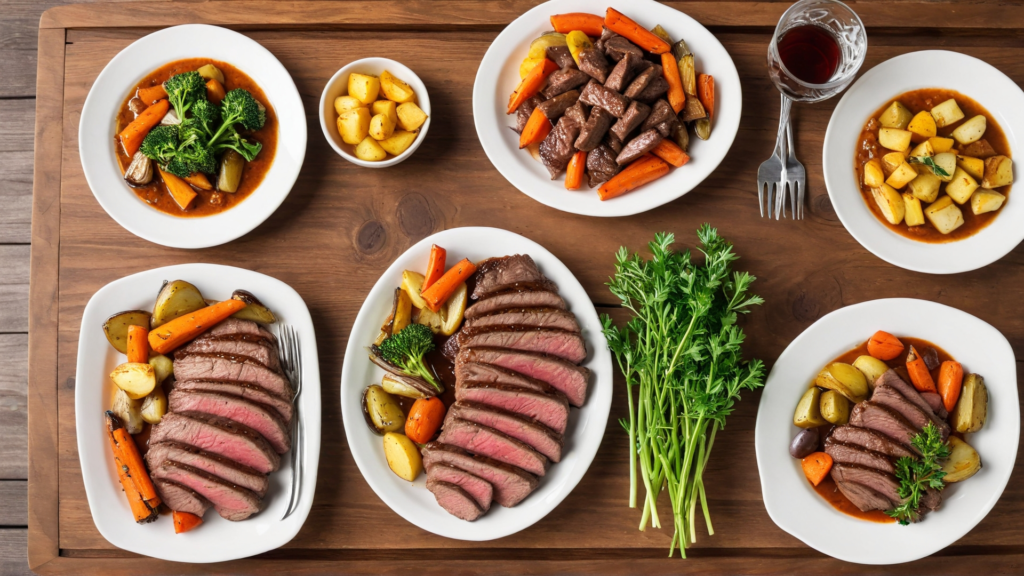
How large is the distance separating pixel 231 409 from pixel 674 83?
7.18ft

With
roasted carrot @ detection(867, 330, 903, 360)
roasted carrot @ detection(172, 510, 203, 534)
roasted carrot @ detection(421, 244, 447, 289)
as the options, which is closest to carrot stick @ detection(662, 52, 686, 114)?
roasted carrot @ detection(421, 244, 447, 289)

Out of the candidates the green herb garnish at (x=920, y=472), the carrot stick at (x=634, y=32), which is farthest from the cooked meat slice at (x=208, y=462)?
the green herb garnish at (x=920, y=472)

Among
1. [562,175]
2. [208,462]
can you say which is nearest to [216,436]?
[208,462]

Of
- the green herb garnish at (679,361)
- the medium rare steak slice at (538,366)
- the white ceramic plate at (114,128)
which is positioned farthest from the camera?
the white ceramic plate at (114,128)

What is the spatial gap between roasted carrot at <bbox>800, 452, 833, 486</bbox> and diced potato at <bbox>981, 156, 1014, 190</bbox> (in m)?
1.31

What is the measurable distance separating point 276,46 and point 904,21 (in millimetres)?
2743

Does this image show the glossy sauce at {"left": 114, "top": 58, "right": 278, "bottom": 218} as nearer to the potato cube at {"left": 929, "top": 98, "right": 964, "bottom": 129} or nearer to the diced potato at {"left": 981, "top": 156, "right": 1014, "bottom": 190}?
the potato cube at {"left": 929, "top": 98, "right": 964, "bottom": 129}

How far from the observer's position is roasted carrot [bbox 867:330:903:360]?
247 cm

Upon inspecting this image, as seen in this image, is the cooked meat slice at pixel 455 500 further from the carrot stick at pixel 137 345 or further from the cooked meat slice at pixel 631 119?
the cooked meat slice at pixel 631 119

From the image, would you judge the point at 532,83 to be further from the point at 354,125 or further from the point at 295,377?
the point at 295,377

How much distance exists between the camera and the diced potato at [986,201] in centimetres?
251

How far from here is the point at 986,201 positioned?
251cm

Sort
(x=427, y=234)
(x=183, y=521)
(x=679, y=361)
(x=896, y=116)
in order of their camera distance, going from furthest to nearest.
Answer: (x=427, y=234) < (x=896, y=116) < (x=183, y=521) < (x=679, y=361)

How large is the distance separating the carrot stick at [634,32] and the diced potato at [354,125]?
3.48 ft
